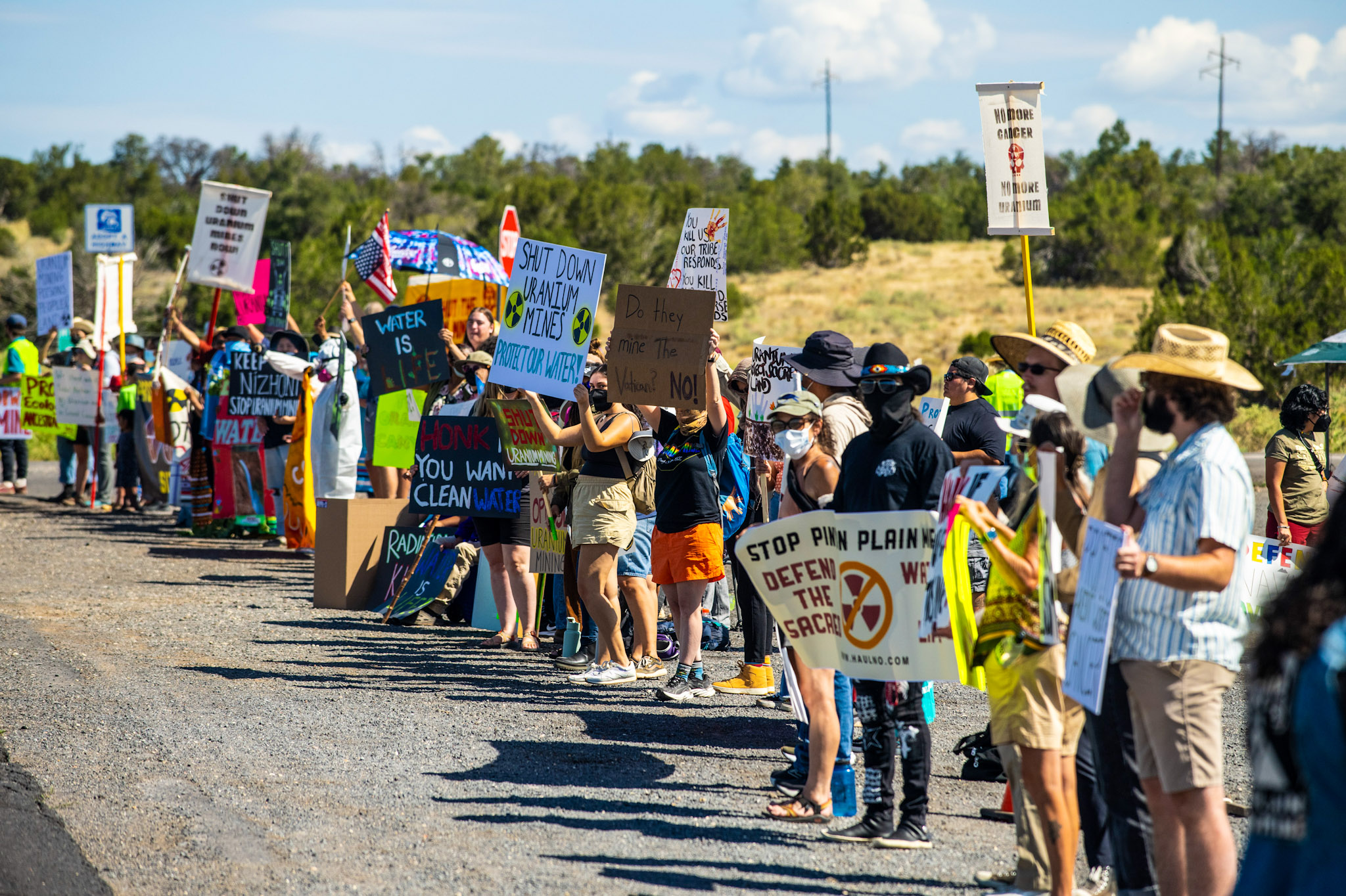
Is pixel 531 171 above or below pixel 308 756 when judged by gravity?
above

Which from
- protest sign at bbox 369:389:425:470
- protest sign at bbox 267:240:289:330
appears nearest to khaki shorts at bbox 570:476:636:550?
protest sign at bbox 369:389:425:470

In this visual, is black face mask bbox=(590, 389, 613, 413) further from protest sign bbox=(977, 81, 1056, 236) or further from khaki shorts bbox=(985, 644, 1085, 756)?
khaki shorts bbox=(985, 644, 1085, 756)

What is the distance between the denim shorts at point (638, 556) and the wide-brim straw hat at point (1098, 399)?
4.01m

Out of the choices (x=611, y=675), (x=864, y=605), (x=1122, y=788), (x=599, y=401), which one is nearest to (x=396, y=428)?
(x=599, y=401)

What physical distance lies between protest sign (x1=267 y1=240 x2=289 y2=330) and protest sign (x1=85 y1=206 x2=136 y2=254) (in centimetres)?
325

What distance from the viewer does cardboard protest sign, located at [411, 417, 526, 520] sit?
9133mm

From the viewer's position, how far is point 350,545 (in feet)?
34.2

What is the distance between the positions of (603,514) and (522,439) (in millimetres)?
1192

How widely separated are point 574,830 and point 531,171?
8460 centimetres

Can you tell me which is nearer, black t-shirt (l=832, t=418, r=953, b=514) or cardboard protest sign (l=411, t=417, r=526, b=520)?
black t-shirt (l=832, t=418, r=953, b=514)

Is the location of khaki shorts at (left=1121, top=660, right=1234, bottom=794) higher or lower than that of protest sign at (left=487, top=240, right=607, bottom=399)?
lower

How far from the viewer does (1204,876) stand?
3.58 m

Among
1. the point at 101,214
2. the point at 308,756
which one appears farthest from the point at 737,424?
the point at 101,214

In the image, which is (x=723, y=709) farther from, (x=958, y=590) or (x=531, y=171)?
(x=531, y=171)
